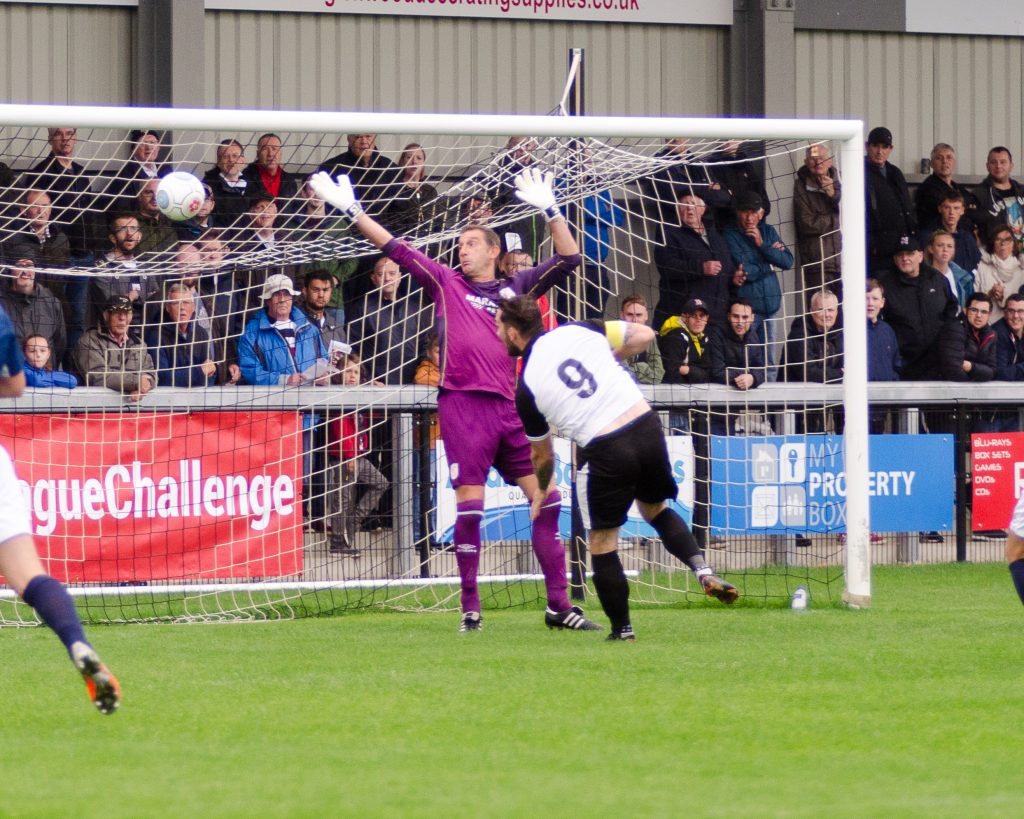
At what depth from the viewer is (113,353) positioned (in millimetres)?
11570

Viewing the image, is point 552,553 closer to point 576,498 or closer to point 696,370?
point 576,498

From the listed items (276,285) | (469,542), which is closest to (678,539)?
(469,542)

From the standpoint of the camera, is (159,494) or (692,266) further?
(692,266)

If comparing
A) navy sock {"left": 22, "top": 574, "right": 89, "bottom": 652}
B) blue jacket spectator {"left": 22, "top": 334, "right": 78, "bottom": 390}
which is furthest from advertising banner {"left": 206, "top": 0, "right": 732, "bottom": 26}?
navy sock {"left": 22, "top": 574, "right": 89, "bottom": 652}

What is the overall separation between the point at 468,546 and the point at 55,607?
3493 mm

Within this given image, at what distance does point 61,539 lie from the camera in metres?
10.3

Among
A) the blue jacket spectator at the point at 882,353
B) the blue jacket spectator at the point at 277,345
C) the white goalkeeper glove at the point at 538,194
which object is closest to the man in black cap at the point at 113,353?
the blue jacket spectator at the point at 277,345

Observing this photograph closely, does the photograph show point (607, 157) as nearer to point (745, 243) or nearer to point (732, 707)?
point (745, 243)

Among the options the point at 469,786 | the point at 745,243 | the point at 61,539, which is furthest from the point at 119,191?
the point at 469,786

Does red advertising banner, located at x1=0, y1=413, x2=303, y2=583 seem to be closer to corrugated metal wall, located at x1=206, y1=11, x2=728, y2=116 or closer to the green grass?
the green grass

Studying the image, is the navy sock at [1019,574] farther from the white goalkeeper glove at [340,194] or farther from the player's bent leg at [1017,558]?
the white goalkeeper glove at [340,194]

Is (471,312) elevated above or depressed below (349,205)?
below

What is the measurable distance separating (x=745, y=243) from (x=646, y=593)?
455 cm

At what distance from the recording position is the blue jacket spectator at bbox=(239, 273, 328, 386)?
40.4 ft
